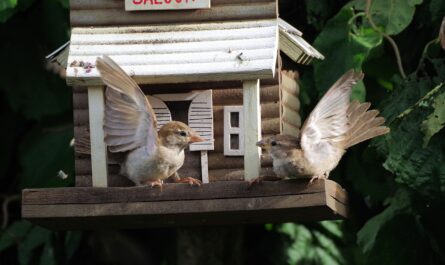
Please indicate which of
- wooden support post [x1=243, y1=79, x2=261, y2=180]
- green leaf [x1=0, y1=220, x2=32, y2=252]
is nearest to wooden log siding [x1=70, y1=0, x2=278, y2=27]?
wooden support post [x1=243, y1=79, x2=261, y2=180]

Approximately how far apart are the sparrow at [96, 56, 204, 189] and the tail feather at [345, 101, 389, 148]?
643 millimetres

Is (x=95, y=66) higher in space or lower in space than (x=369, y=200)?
higher

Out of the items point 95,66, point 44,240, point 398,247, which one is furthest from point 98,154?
point 398,247

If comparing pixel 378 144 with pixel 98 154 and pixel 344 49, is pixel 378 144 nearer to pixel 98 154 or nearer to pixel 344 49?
pixel 344 49

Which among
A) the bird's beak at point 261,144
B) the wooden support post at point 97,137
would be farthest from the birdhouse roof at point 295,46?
the wooden support post at point 97,137

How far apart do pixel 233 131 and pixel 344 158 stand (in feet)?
4.00

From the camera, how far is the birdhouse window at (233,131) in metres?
5.65

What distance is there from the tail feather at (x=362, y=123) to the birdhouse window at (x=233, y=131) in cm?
47

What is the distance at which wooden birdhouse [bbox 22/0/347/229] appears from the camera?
213 inches

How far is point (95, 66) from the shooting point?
563 centimetres

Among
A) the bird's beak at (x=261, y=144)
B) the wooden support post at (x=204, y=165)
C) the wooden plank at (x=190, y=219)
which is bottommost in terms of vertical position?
the wooden plank at (x=190, y=219)

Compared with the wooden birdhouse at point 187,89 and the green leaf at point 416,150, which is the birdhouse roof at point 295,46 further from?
the green leaf at point 416,150

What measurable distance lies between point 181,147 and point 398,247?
4.32 feet

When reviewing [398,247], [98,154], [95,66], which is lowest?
[398,247]
